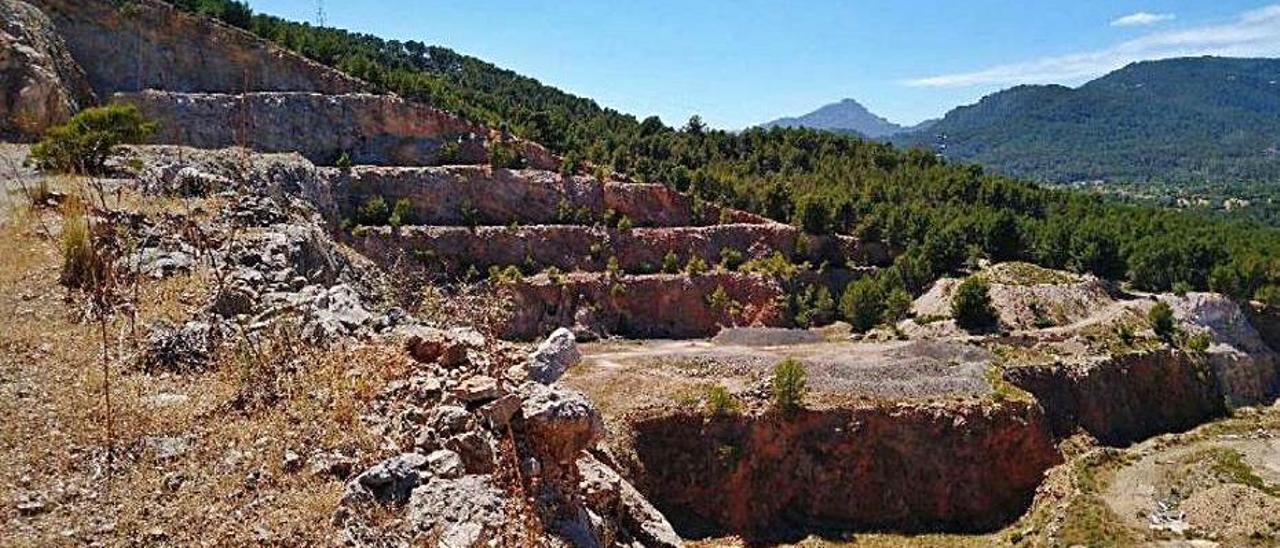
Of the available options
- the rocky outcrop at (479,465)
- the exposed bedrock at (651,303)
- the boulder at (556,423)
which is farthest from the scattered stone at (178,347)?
the exposed bedrock at (651,303)

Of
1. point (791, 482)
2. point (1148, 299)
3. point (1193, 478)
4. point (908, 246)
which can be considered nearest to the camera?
point (791, 482)

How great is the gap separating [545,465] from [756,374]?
108 feet

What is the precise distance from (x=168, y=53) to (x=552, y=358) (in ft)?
202

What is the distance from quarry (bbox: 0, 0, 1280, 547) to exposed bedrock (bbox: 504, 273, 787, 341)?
24 centimetres

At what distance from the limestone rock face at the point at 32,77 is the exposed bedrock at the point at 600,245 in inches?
685

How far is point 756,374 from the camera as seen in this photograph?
146 ft

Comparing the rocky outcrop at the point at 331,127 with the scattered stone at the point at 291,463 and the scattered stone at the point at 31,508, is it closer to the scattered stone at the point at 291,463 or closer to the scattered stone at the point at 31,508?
the scattered stone at the point at 291,463

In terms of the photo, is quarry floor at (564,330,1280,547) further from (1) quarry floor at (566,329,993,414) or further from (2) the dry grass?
(2) the dry grass

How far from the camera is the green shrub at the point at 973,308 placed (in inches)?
2238

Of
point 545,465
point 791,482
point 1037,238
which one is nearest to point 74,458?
point 545,465

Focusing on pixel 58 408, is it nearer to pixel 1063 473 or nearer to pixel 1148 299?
pixel 1063 473

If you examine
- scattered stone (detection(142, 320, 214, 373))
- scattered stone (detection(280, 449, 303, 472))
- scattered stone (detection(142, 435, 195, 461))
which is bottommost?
scattered stone (detection(280, 449, 303, 472))

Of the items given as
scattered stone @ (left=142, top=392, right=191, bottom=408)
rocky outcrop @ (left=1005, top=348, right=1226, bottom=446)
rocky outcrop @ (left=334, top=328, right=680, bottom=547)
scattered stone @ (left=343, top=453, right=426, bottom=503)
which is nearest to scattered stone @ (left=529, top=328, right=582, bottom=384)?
rocky outcrop @ (left=334, top=328, right=680, bottom=547)

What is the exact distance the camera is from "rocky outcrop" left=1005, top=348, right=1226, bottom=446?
46781 mm
